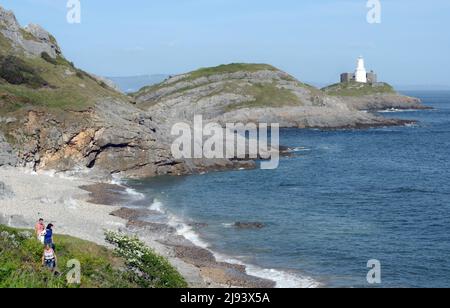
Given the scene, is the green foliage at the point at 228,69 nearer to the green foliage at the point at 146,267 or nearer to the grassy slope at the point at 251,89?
the grassy slope at the point at 251,89

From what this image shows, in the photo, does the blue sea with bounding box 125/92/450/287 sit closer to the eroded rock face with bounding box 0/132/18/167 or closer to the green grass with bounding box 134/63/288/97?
the eroded rock face with bounding box 0/132/18/167

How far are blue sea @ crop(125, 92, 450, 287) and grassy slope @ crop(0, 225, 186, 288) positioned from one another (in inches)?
379

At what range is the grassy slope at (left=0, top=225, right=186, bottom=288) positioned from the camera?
14.8 meters

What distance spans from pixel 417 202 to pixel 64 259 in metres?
35.8

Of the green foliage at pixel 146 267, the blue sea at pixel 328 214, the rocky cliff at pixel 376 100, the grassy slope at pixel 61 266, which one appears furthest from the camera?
the rocky cliff at pixel 376 100

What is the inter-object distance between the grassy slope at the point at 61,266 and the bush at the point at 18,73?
47134mm

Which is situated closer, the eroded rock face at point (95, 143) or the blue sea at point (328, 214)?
the blue sea at point (328, 214)

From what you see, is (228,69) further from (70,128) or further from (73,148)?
(73,148)

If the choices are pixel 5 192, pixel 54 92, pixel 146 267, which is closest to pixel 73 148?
pixel 54 92

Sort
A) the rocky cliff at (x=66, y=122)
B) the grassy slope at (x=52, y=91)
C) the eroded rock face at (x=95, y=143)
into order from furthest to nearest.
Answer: the grassy slope at (x=52, y=91) < the rocky cliff at (x=66, y=122) < the eroded rock face at (x=95, y=143)

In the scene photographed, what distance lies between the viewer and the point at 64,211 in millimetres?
41156

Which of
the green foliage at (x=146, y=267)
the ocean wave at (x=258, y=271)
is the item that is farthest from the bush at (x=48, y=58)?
the green foliage at (x=146, y=267)

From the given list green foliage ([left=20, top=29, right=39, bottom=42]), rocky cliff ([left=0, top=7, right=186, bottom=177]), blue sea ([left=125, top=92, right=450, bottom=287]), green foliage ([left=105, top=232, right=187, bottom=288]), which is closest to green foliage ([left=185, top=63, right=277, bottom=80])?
green foliage ([left=20, top=29, right=39, bottom=42])

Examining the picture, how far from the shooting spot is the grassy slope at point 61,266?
1475 cm
